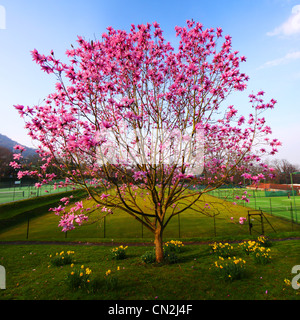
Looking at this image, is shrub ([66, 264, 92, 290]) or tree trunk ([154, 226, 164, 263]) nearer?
shrub ([66, 264, 92, 290])

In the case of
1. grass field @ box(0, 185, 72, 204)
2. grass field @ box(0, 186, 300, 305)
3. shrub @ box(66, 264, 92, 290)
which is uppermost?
grass field @ box(0, 185, 72, 204)

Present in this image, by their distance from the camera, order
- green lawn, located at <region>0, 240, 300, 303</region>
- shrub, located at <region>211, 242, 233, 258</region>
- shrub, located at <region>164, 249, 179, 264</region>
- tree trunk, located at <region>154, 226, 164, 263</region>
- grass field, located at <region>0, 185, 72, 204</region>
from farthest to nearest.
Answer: grass field, located at <region>0, 185, 72, 204</region>, shrub, located at <region>211, 242, 233, 258</region>, shrub, located at <region>164, 249, 179, 264</region>, tree trunk, located at <region>154, 226, 164, 263</region>, green lawn, located at <region>0, 240, 300, 303</region>

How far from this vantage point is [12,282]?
272 inches

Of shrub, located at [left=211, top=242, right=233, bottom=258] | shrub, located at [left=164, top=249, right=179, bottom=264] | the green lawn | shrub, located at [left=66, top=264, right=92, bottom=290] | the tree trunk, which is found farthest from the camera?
shrub, located at [left=211, top=242, right=233, bottom=258]

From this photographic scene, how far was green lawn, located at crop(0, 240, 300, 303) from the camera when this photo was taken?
5.36 m

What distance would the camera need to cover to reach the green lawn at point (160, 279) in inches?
211

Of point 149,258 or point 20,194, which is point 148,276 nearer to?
point 149,258

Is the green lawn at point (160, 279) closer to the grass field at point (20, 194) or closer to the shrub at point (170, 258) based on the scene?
the shrub at point (170, 258)

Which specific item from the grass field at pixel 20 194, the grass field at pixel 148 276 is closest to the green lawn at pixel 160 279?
the grass field at pixel 148 276

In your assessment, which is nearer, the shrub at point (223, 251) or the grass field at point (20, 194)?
the shrub at point (223, 251)

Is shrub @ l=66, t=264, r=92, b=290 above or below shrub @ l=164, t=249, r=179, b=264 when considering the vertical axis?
above

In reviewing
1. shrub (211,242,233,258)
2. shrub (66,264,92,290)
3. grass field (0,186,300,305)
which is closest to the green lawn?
grass field (0,186,300,305)

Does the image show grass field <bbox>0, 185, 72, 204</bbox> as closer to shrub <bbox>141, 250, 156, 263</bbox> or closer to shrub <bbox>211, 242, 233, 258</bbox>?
shrub <bbox>141, 250, 156, 263</bbox>

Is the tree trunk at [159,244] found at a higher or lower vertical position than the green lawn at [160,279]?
higher
